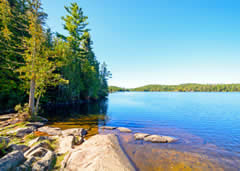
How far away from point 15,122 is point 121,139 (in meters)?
10.1

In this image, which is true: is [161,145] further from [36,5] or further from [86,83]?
[86,83]

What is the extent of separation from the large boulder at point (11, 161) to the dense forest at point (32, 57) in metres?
9.38

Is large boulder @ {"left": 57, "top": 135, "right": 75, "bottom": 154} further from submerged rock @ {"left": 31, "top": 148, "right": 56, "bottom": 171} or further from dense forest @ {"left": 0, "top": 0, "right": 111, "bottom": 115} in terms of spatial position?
dense forest @ {"left": 0, "top": 0, "right": 111, "bottom": 115}

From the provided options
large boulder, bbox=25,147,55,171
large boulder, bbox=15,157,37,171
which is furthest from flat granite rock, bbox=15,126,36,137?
large boulder, bbox=15,157,37,171

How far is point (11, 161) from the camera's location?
347cm

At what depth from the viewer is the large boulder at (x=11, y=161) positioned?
3.26m

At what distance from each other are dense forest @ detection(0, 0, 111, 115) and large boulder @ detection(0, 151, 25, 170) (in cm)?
938

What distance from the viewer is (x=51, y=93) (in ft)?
79.7

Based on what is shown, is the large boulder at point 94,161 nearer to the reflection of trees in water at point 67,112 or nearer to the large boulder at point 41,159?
the large boulder at point 41,159

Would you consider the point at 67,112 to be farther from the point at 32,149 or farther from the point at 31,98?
the point at 32,149

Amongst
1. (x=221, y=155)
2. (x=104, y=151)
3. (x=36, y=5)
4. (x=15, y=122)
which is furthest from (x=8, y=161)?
(x=36, y=5)

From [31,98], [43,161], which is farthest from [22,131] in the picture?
[43,161]

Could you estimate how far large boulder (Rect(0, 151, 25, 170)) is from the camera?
3.26 metres

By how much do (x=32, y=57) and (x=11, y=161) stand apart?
10788 millimetres
